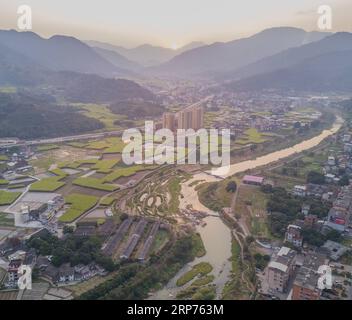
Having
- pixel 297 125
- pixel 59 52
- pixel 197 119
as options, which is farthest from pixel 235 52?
pixel 197 119

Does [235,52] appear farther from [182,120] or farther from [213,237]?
[213,237]

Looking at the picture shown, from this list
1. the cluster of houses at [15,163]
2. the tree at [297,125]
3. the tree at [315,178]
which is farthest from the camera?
the tree at [297,125]

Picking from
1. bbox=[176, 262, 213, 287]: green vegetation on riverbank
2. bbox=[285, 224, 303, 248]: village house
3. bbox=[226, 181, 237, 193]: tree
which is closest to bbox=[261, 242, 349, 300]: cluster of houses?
bbox=[285, 224, 303, 248]: village house

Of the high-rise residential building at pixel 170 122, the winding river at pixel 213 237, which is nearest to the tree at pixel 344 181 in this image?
the winding river at pixel 213 237

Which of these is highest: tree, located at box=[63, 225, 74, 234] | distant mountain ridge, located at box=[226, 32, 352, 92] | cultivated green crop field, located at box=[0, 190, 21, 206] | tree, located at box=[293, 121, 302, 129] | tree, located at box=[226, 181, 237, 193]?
distant mountain ridge, located at box=[226, 32, 352, 92]

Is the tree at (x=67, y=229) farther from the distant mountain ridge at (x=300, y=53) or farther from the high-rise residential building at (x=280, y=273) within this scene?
the distant mountain ridge at (x=300, y=53)

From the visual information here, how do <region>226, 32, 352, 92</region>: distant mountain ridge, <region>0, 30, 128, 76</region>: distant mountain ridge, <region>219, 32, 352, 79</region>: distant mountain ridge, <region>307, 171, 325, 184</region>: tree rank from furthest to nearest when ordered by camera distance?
<region>0, 30, 128, 76</region>: distant mountain ridge, <region>219, 32, 352, 79</region>: distant mountain ridge, <region>226, 32, 352, 92</region>: distant mountain ridge, <region>307, 171, 325, 184</region>: tree

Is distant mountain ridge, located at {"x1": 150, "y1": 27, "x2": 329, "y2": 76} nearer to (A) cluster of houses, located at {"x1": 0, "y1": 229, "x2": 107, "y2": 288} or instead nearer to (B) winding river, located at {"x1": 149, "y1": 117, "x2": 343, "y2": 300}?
(B) winding river, located at {"x1": 149, "y1": 117, "x2": 343, "y2": 300}

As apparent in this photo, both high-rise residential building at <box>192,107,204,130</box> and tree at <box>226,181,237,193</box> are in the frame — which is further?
high-rise residential building at <box>192,107,204,130</box>
